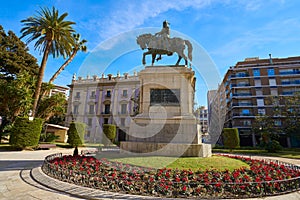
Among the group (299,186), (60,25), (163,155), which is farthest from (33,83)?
(299,186)

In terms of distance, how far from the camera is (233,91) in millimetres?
49281

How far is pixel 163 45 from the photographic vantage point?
1195 cm

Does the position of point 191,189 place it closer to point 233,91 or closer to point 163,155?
point 163,155

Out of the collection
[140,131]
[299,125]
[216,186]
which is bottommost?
[216,186]

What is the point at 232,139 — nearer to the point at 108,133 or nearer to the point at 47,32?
the point at 108,133

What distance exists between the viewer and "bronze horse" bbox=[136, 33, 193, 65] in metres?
11.9

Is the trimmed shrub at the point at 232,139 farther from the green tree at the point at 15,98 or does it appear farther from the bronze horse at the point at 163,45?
the green tree at the point at 15,98

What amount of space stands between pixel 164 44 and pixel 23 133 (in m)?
18.3

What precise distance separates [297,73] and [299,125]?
760 inches

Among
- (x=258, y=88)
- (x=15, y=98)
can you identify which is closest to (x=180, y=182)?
(x=15, y=98)

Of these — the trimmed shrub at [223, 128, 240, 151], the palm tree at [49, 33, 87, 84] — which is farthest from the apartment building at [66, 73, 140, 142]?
the trimmed shrub at [223, 128, 240, 151]

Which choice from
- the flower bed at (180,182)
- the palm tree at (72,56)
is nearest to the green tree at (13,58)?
the palm tree at (72,56)

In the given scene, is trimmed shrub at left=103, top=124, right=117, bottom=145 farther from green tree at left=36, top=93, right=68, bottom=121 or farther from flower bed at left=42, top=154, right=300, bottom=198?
flower bed at left=42, top=154, right=300, bottom=198

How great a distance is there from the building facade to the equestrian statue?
132ft
